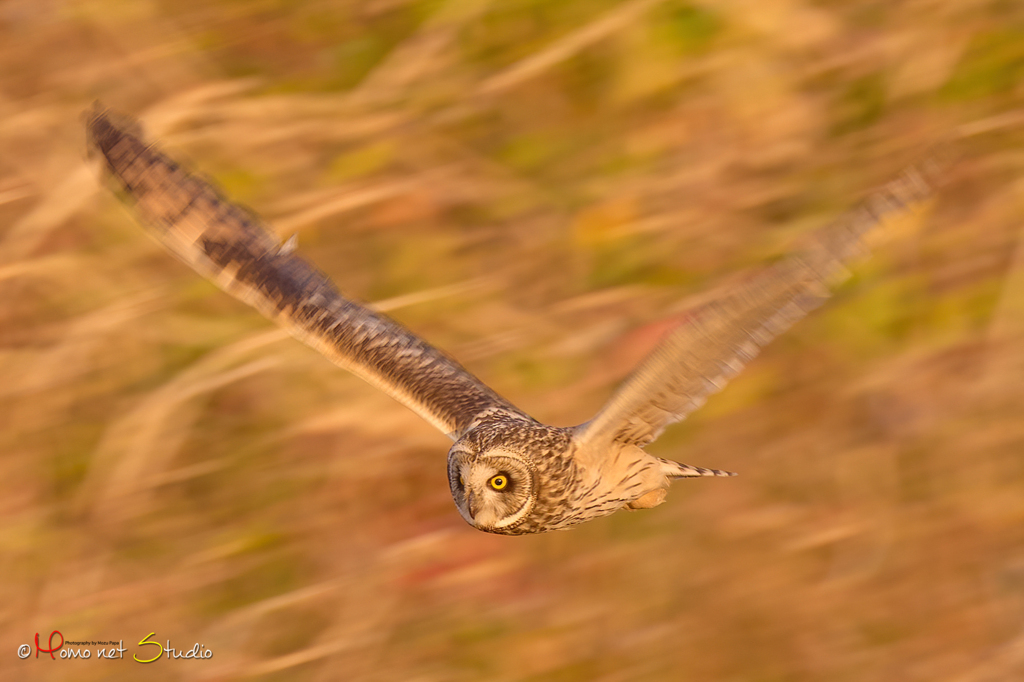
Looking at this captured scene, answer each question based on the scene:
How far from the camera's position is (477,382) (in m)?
3.25

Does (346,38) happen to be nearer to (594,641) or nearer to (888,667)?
(594,641)

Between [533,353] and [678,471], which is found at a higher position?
[533,353]

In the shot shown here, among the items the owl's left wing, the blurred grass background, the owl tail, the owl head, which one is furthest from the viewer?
the blurred grass background

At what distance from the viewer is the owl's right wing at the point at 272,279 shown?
10.3 feet

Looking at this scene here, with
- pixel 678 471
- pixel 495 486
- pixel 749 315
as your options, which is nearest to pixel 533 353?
pixel 678 471

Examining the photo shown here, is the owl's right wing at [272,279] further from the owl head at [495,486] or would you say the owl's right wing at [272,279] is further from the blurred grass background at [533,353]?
the blurred grass background at [533,353]

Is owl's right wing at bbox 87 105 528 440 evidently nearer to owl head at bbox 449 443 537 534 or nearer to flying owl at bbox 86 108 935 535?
flying owl at bbox 86 108 935 535

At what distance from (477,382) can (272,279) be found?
80 cm

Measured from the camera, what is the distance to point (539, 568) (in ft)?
14.9

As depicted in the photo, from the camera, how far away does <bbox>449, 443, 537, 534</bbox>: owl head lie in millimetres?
2676

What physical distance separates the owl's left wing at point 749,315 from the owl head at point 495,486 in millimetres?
282

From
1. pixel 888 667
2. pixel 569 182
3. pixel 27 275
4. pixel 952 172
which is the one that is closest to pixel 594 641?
pixel 888 667

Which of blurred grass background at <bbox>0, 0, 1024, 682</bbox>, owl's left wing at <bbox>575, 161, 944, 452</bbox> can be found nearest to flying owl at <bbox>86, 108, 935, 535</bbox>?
owl's left wing at <bbox>575, 161, 944, 452</bbox>

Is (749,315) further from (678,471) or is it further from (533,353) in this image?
(533,353)
